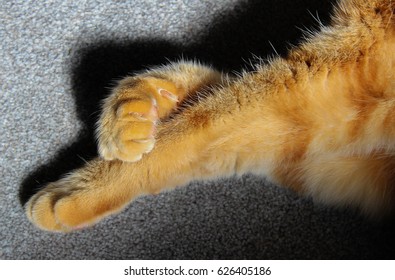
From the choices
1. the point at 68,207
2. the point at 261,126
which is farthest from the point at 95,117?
the point at 261,126

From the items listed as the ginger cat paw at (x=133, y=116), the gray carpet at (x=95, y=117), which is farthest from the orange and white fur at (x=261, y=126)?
the gray carpet at (x=95, y=117)

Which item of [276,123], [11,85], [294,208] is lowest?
[294,208]

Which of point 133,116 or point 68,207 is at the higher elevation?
point 133,116

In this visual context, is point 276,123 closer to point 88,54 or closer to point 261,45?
point 261,45

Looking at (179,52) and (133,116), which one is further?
(179,52)

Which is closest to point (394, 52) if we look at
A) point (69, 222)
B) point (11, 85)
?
point (69, 222)

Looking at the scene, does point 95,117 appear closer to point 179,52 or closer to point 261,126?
point 179,52

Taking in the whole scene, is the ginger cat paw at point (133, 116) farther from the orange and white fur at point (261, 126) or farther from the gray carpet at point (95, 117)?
the gray carpet at point (95, 117)
